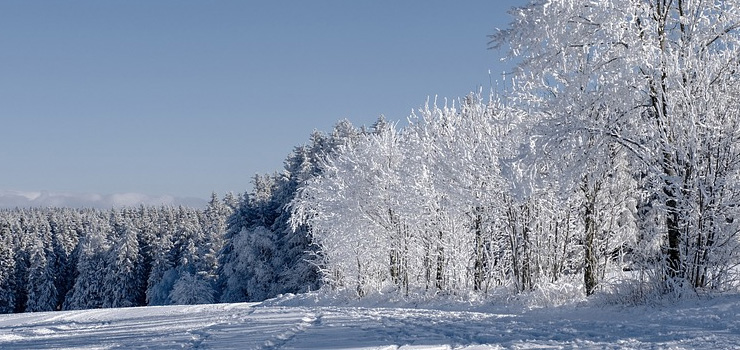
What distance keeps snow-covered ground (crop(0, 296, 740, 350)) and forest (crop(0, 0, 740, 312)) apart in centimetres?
127

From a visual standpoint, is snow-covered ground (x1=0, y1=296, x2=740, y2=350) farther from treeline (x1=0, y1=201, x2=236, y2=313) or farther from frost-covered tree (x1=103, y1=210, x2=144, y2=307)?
frost-covered tree (x1=103, y1=210, x2=144, y2=307)

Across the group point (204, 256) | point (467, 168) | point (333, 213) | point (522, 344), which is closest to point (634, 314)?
point (522, 344)

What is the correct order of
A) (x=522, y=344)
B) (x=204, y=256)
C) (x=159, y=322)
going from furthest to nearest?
(x=204, y=256) < (x=159, y=322) < (x=522, y=344)

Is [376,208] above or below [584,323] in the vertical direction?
above

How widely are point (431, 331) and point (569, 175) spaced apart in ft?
13.4

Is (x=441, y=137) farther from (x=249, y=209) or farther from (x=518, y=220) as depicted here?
(x=249, y=209)

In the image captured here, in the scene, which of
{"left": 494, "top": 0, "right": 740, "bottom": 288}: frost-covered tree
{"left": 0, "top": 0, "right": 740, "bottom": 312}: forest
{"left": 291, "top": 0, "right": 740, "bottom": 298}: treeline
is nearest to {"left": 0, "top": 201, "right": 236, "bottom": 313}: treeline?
{"left": 0, "top": 0, "right": 740, "bottom": 312}: forest

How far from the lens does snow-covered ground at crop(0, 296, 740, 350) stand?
7.47 meters

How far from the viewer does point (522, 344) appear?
740 centimetres

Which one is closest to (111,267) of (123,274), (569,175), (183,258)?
(123,274)

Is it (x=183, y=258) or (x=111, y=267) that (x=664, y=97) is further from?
(x=111, y=267)

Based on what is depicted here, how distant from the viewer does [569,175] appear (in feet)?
36.3

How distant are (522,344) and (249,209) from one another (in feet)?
109

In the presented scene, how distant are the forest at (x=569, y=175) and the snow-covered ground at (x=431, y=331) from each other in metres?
1.27
